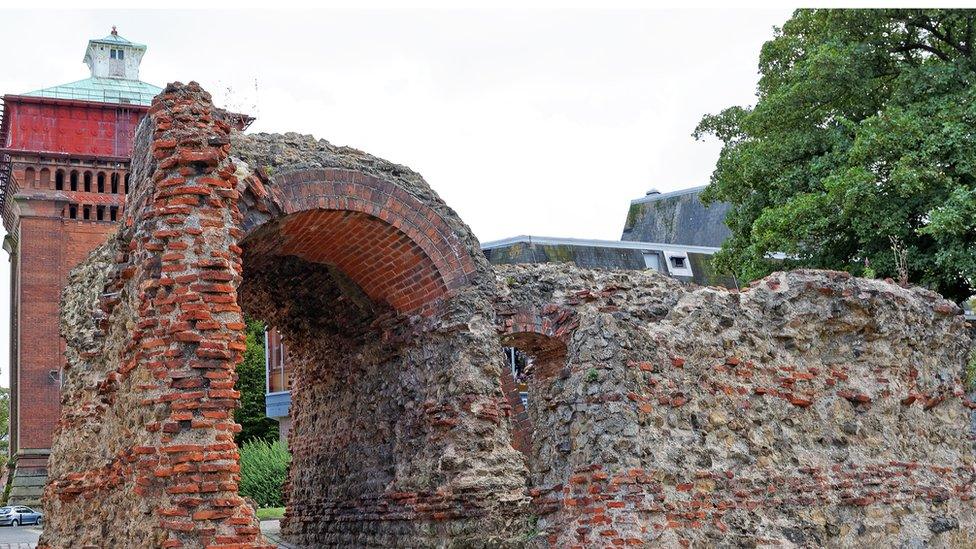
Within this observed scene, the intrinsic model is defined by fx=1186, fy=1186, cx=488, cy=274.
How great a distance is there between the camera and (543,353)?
14.9m

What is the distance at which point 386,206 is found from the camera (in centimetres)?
1250

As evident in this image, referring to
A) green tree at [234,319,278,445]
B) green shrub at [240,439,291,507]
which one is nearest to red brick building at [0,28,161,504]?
green tree at [234,319,278,445]

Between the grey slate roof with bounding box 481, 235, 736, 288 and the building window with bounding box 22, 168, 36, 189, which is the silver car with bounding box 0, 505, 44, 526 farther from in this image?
the grey slate roof with bounding box 481, 235, 736, 288

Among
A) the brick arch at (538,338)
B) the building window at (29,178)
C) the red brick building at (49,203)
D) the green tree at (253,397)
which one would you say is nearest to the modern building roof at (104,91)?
the red brick building at (49,203)

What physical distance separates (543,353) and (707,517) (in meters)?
6.02

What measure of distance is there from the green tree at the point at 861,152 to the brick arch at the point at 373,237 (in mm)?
7743

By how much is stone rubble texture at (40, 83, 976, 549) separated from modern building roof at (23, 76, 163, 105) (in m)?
30.4

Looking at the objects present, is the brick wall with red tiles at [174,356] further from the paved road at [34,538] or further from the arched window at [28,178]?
the arched window at [28,178]

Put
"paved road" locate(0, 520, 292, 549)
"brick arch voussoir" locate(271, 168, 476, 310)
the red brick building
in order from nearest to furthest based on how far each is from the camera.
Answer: "brick arch voussoir" locate(271, 168, 476, 310), "paved road" locate(0, 520, 292, 549), the red brick building

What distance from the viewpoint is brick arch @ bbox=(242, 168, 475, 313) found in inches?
475

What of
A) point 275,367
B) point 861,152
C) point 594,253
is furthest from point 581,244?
point 861,152

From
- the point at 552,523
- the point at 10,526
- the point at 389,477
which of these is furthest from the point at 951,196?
the point at 10,526

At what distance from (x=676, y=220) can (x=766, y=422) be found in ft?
96.3

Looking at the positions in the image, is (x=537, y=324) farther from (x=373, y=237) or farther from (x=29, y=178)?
(x=29, y=178)
